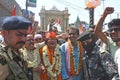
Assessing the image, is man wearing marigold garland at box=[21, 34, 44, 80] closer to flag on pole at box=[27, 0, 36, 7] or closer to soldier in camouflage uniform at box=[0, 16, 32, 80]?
soldier in camouflage uniform at box=[0, 16, 32, 80]

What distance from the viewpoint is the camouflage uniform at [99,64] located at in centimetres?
501

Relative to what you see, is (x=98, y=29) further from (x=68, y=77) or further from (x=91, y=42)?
(x=68, y=77)

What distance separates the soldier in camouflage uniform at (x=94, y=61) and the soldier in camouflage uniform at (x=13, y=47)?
7.65 feet

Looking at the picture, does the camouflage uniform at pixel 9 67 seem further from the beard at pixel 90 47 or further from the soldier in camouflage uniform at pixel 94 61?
the beard at pixel 90 47

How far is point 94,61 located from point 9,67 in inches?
113

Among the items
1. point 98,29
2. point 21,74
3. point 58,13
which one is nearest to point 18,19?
point 21,74

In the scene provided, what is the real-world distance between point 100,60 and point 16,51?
263 centimetres

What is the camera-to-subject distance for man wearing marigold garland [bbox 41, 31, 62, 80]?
232 inches

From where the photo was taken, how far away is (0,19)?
2.95 m

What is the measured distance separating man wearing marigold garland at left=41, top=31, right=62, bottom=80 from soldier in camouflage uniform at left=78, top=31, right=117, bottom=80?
1.86 feet

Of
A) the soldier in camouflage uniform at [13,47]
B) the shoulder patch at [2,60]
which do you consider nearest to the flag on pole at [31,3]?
the soldier in camouflage uniform at [13,47]

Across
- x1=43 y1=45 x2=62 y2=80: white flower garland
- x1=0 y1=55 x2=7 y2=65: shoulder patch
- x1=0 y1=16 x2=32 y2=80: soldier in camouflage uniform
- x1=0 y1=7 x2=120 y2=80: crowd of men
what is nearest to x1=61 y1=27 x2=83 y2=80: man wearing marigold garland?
x1=0 y1=7 x2=120 y2=80: crowd of men

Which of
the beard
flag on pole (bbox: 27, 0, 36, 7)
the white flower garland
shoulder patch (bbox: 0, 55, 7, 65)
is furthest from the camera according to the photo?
flag on pole (bbox: 27, 0, 36, 7)

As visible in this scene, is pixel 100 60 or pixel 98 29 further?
pixel 100 60
